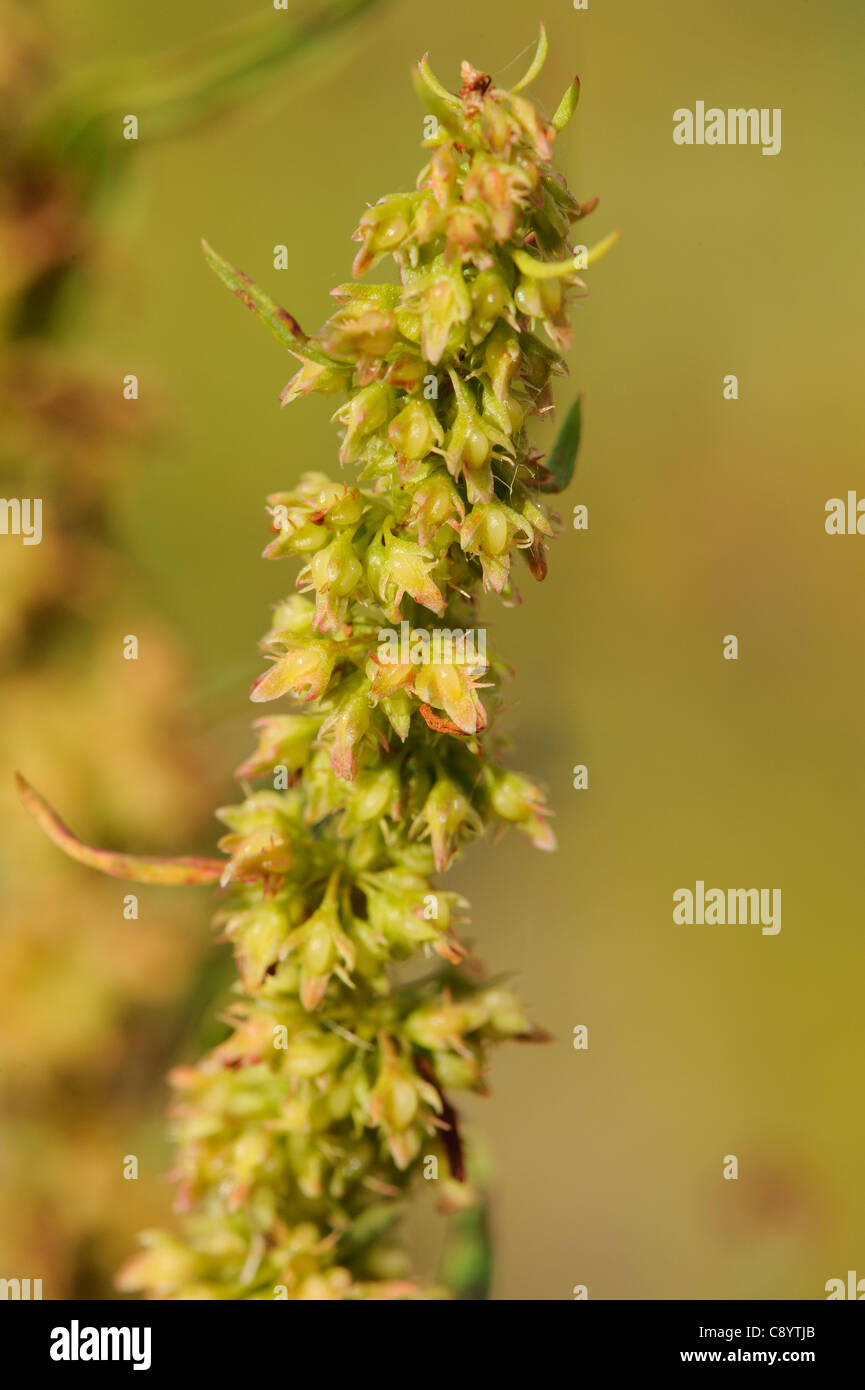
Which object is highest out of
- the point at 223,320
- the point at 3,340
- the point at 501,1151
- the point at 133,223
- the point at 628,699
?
the point at 223,320

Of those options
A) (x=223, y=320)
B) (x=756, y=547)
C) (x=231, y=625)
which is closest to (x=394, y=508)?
(x=231, y=625)

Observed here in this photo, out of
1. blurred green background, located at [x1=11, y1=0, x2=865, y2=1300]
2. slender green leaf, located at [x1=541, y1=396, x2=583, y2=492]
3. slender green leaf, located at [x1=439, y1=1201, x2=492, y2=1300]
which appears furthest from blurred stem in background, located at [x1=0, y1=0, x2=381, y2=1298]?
slender green leaf, located at [x1=541, y1=396, x2=583, y2=492]

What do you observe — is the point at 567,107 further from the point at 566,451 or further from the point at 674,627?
the point at 674,627

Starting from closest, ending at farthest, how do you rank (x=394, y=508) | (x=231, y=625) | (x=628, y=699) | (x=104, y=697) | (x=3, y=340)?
(x=394, y=508)
(x=3, y=340)
(x=104, y=697)
(x=231, y=625)
(x=628, y=699)

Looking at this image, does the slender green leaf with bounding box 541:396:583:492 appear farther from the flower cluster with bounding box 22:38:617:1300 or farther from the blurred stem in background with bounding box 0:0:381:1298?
the blurred stem in background with bounding box 0:0:381:1298

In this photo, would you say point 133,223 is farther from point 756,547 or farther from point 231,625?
point 756,547

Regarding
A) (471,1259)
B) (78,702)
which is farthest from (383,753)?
(78,702)

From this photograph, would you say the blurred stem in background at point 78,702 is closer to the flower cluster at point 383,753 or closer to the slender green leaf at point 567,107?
the flower cluster at point 383,753
